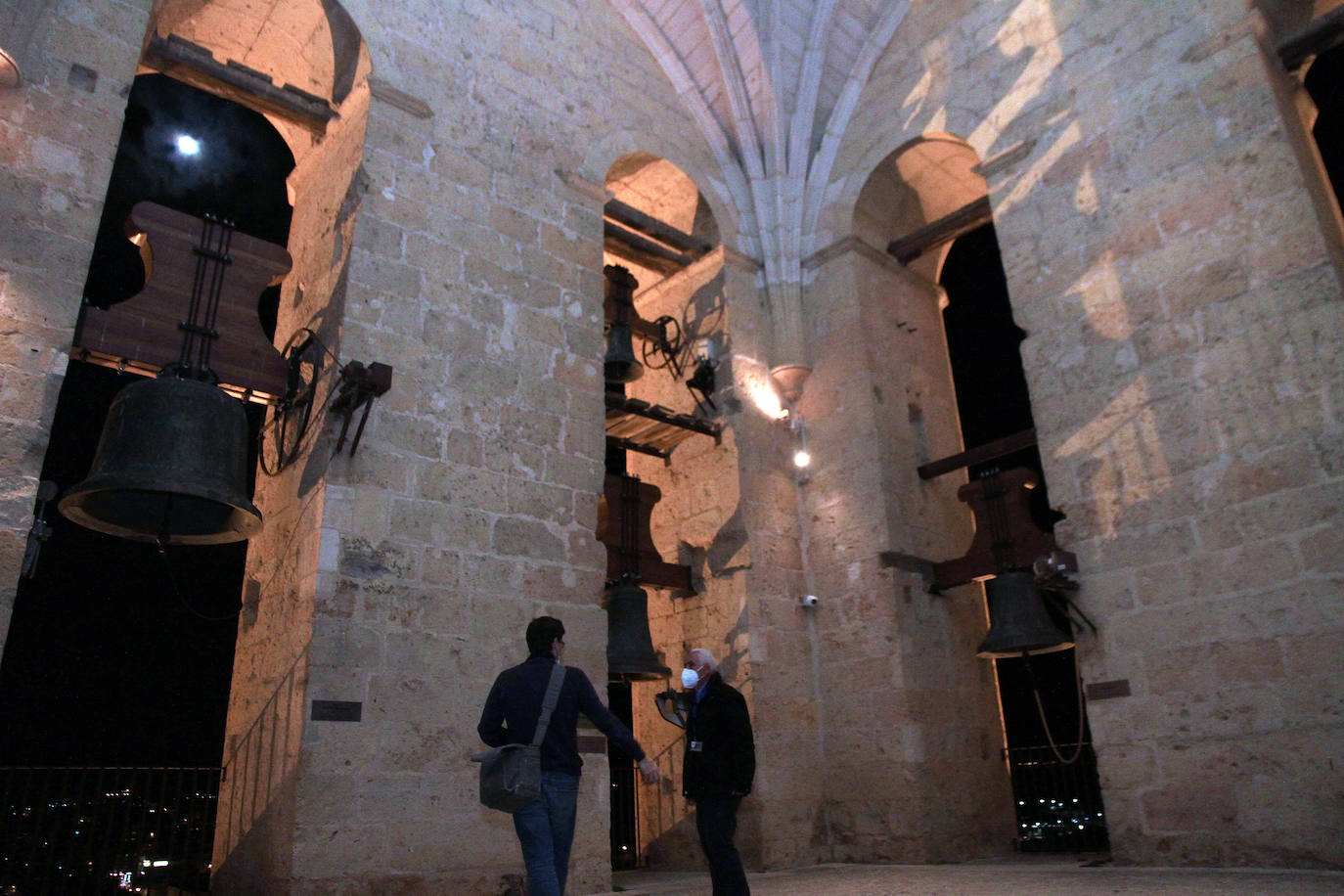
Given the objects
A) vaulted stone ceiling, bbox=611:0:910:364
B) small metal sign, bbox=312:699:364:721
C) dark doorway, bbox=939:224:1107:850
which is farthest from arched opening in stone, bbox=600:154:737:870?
dark doorway, bbox=939:224:1107:850

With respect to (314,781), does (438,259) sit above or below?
above

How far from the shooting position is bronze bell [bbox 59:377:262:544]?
13.0 ft

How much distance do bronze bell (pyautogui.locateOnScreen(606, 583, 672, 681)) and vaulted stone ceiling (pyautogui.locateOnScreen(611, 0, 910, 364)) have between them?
3.08m

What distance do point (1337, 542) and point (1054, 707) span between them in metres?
6.98

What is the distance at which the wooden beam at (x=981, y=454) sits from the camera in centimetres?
666

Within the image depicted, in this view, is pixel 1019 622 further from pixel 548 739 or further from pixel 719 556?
pixel 548 739

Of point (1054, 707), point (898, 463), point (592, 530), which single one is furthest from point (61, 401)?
point (1054, 707)

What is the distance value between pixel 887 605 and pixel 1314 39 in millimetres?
4622

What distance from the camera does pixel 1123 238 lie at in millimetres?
6156

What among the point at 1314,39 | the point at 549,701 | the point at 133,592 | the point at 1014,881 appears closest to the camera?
the point at 549,701

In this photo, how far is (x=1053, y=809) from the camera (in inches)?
280

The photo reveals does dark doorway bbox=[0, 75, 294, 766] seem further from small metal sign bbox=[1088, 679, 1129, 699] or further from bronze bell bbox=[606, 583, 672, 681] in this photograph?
small metal sign bbox=[1088, 679, 1129, 699]

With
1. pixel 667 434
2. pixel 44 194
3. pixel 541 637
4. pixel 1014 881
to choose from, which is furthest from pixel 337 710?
pixel 667 434

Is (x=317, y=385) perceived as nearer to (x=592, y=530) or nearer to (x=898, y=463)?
(x=592, y=530)
